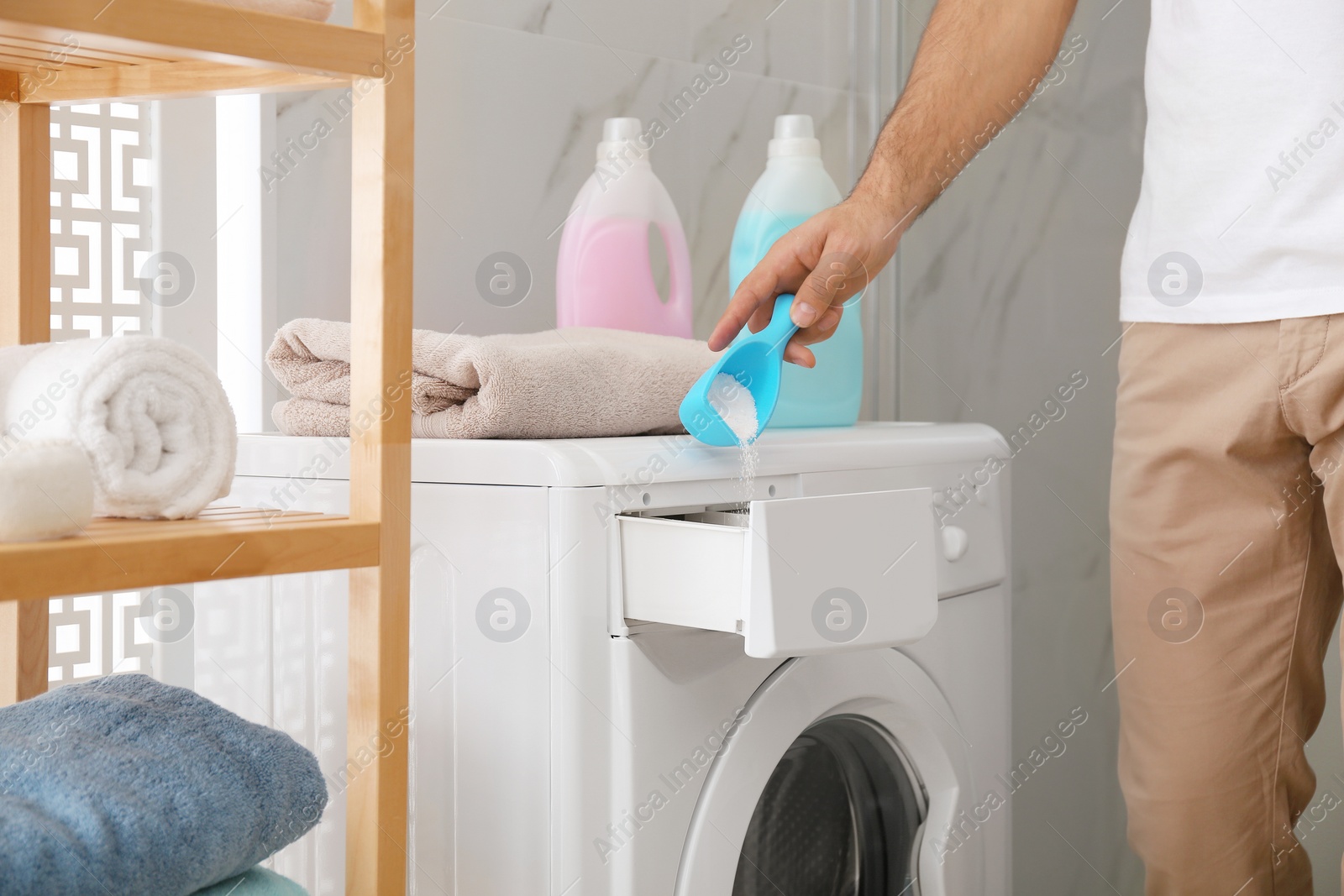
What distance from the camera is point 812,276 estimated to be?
2.72ft

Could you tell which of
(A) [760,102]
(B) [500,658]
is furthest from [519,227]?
(B) [500,658]

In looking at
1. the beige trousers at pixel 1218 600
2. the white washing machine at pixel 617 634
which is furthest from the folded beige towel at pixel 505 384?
the beige trousers at pixel 1218 600

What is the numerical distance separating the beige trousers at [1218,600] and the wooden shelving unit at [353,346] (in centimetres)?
63

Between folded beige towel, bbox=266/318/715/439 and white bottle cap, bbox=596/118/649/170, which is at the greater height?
white bottle cap, bbox=596/118/649/170

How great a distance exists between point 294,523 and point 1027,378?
4.11 ft

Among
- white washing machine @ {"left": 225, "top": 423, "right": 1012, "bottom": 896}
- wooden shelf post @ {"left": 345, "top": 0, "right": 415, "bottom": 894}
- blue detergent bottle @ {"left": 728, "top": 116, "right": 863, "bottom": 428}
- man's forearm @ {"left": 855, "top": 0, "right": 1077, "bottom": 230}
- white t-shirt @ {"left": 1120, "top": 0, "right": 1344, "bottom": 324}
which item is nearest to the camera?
wooden shelf post @ {"left": 345, "top": 0, "right": 415, "bottom": 894}

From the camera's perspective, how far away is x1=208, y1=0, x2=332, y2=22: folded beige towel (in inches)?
22.0

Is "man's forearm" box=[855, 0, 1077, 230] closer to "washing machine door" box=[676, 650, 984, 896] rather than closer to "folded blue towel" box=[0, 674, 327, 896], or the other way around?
"washing machine door" box=[676, 650, 984, 896]

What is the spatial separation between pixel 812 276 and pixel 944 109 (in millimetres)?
249

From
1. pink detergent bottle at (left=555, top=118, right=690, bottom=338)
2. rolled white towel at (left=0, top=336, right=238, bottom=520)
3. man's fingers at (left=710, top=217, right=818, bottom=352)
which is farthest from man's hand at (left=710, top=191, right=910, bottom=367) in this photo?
rolled white towel at (left=0, top=336, right=238, bottom=520)

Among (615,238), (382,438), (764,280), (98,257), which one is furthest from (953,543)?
(98,257)

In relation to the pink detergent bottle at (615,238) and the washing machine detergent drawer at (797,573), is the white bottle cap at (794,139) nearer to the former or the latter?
the pink detergent bottle at (615,238)

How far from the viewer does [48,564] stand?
488 mm

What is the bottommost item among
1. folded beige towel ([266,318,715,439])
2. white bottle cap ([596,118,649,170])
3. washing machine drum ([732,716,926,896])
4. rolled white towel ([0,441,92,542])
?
washing machine drum ([732,716,926,896])
